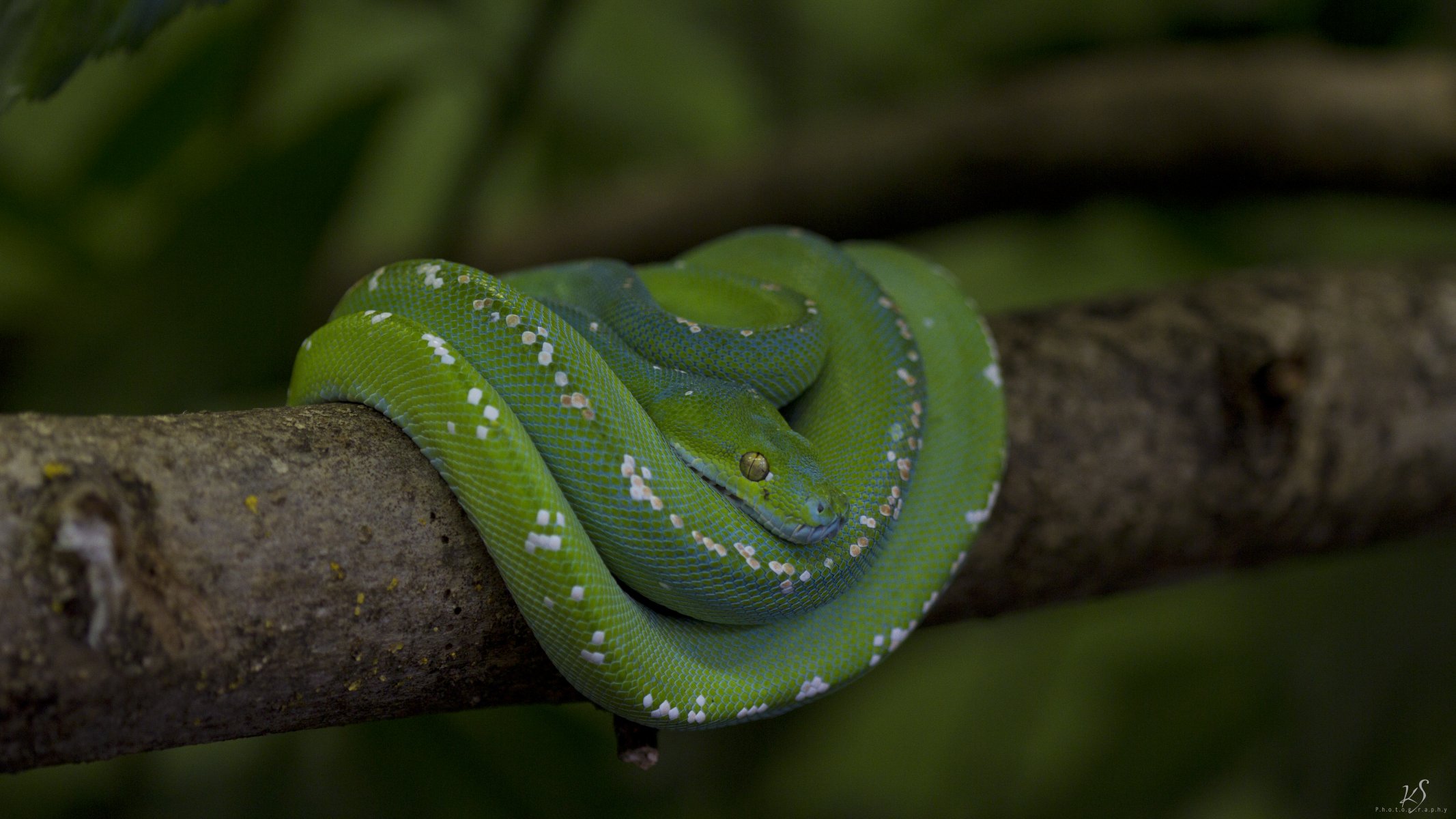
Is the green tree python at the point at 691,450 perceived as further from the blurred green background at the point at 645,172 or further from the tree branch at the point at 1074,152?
the tree branch at the point at 1074,152

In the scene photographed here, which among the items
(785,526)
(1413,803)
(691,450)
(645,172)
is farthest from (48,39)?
(1413,803)

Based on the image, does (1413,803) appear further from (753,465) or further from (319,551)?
(319,551)

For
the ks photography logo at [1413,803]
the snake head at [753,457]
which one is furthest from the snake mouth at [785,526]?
the ks photography logo at [1413,803]

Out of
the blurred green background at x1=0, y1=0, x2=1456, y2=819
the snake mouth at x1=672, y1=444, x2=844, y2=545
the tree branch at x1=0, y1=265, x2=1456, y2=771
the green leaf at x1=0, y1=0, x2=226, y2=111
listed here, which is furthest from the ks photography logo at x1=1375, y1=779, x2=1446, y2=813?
the green leaf at x1=0, y1=0, x2=226, y2=111

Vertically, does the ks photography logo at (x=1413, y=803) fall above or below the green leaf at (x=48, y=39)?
below

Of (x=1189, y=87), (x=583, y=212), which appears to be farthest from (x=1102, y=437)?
(x=583, y=212)

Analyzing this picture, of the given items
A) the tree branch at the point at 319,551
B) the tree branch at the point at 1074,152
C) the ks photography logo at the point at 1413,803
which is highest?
the tree branch at the point at 1074,152

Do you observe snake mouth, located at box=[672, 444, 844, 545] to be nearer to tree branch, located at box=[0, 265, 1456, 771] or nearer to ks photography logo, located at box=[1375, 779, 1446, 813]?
tree branch, located at box=[0, 265, 1456, 771]
